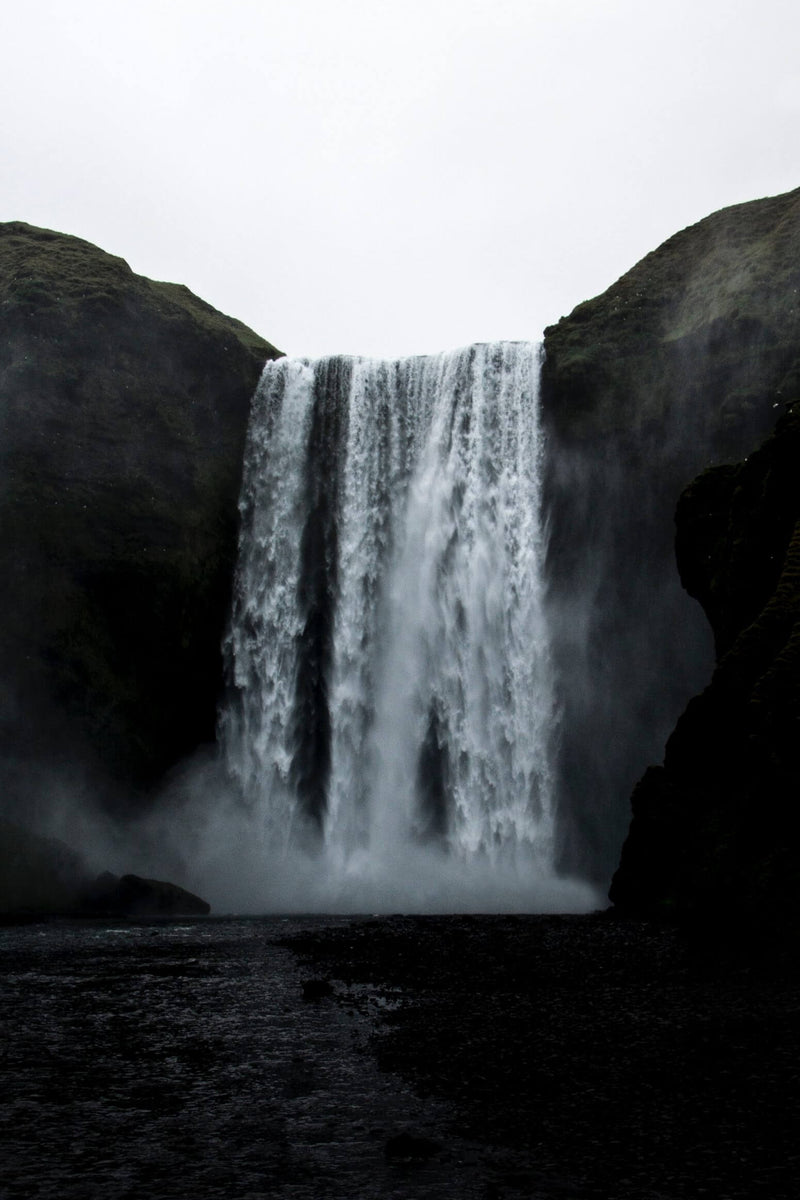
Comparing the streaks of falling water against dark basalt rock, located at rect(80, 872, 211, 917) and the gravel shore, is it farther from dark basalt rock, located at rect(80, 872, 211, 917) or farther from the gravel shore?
the gravel shore

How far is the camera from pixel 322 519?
40781 mm

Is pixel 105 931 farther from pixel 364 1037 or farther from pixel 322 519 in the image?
pixel 322 519

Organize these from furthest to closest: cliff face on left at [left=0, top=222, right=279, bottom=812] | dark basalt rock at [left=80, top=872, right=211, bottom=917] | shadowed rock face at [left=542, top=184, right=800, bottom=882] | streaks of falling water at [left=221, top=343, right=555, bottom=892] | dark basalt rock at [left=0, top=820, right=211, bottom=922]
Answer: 1. cliff face on left at [left=0, top=222, right=279, bottom=812]
2. shadowed rock face at [left=542, top=184, right=800, bottom=882]
3. streaks of falling water at [left=221, top=343, right=555, bottom=892]
4. dark basalt rock at [left=80, top=872, right=211, bottom=917]
5. dark basalt rock at [left=0, top=820, right=211, bottom=922]

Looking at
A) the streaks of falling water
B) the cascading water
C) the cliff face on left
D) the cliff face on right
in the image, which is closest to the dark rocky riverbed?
the cliff face on right

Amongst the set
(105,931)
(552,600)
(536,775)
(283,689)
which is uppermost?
(552,600)

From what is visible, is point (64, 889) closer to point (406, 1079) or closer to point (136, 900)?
point (136, 900)

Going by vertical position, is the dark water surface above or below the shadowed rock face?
below

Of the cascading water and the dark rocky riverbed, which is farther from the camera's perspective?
the cascading water

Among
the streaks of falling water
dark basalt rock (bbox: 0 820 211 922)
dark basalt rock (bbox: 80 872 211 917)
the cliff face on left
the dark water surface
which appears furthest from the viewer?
the cliff face on left

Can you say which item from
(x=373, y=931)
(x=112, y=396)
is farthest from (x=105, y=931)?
(x=112, y=396)

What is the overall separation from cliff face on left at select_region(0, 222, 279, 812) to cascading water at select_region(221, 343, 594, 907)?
1775 millimetres

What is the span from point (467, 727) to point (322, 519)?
11.1 m

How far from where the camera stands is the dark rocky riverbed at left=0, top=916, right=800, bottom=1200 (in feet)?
20.4

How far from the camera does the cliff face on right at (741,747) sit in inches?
733
